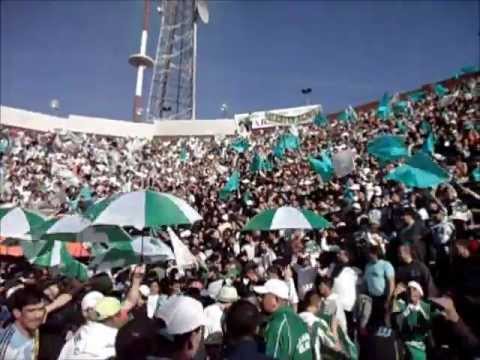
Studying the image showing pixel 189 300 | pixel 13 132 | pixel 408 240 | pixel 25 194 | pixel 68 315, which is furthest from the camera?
pixel 13 132

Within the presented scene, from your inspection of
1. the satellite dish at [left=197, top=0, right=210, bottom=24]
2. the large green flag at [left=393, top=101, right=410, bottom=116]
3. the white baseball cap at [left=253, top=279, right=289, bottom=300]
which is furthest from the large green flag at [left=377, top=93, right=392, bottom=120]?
the satellite dish at [left=197, top=0, right=210, bottom=24]

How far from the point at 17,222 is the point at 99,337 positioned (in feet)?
16.7

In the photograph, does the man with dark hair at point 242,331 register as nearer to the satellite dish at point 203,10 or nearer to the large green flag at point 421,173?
the large green flag at point 421,173

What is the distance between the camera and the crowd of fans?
310cm

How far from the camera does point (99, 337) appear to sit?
3.13 meters

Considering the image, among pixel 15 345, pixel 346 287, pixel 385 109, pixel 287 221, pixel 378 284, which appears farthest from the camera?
pixel 385 109

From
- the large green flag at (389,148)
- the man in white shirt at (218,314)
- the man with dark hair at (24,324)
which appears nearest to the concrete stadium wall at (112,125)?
the large green flag at (389,148)

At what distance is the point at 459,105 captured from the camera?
640 inches

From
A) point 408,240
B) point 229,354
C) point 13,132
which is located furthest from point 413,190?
point 13,132

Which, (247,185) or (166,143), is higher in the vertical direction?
(166,143)

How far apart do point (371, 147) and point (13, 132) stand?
94.8 ft

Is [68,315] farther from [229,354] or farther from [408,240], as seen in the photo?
[408,240]

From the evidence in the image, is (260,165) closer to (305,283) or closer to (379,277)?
(305,283)

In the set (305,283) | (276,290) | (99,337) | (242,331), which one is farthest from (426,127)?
(99,337)
